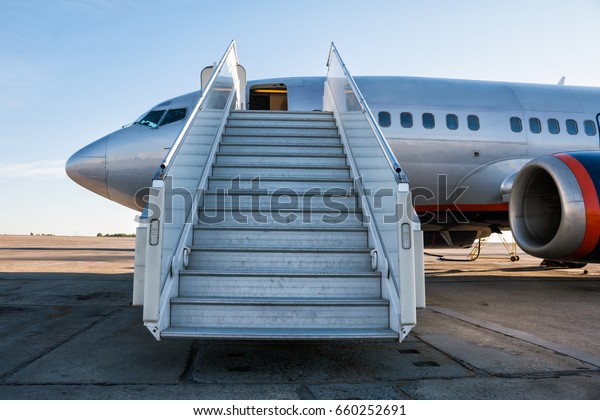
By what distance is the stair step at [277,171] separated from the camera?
16.3ft

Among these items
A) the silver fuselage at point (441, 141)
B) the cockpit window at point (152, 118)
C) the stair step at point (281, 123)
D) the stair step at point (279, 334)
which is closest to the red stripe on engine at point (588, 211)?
the silver fuselage at point (441, 141)

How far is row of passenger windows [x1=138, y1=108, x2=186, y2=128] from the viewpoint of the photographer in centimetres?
801

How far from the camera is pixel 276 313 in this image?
3.13 meters

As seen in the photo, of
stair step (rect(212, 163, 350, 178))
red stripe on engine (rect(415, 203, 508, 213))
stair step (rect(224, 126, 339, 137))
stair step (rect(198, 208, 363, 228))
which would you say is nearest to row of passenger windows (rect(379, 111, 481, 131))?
red stripe on engine (rect(415, 203, 508, 213))

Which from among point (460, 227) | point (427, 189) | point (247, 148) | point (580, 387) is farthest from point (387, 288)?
point (460, 227)

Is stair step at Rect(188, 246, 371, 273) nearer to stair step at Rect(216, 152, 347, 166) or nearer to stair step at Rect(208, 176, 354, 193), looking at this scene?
stair step at Rect(208, 176, 354, 193)

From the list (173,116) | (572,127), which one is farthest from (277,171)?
(572,127)

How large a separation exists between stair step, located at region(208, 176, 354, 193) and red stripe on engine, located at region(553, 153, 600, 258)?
114 inches

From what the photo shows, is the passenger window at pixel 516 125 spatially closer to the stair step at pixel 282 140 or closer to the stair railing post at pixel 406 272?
the stair step at pixel 282 140

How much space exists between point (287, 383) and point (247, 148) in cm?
330

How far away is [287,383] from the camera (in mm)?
2740

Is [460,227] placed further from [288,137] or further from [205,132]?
[205,132]

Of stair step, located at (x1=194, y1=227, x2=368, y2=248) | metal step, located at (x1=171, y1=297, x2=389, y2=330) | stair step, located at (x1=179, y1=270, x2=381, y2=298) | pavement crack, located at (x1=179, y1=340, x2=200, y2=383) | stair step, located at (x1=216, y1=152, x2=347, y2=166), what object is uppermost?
stair step, located at (x1=216, y1=152, x2=347, y2=166)

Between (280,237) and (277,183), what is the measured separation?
1.02 m
